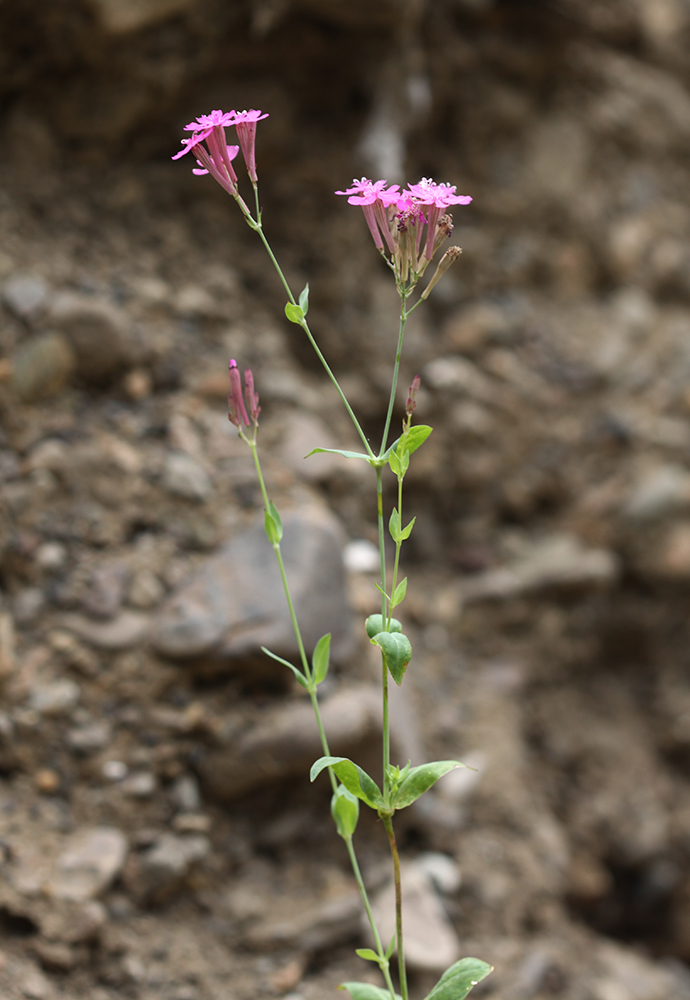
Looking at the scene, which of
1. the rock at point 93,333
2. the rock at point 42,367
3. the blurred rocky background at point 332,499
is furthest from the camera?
the rock at point 93,333

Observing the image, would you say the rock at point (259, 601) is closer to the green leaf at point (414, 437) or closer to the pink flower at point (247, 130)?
the green leaf at point (414, 437)

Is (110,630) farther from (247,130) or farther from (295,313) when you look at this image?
(247,130)

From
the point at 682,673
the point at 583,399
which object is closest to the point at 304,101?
the point at 583,399

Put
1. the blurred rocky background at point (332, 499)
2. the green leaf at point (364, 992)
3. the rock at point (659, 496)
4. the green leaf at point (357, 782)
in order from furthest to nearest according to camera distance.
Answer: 1. the rock at point (659, 496)
2. the blurred rocky background at point (332, 499)
3. the green leaf at point (364, 992)
4. the green leaf at point (357, 782)

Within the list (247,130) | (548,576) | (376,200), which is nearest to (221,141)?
(247,130)

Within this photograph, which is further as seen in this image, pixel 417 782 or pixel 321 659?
pixel 321 659

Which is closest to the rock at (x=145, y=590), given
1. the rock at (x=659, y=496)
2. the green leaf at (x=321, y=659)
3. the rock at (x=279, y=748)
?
the rock at (x=279, y=748)
